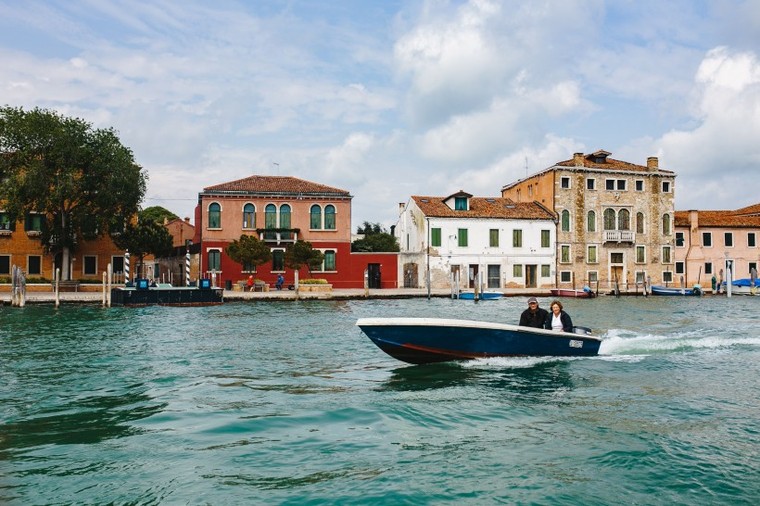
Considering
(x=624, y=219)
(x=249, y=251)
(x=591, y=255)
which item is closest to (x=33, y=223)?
(x=249, y=251)

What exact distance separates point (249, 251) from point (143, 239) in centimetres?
788

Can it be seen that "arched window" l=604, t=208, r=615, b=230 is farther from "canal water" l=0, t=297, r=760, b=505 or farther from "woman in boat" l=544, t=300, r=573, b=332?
"woman in boat" l=544, t=300, r=573, b=332

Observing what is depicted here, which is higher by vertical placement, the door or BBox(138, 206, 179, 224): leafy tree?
BBox(138, 206, 179, 224): leafy tree

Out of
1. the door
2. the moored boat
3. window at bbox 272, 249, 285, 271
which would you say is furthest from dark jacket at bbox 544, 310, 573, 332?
the door

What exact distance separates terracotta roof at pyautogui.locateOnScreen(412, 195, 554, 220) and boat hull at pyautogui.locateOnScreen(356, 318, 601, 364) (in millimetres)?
31687

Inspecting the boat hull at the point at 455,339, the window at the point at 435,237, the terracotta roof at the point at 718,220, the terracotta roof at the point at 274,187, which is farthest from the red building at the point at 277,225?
the boat hull at the point at 455,339

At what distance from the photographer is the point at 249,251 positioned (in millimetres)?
37188

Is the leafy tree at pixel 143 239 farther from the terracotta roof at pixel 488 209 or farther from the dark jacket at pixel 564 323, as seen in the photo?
the dark jacket at pixel 564 323

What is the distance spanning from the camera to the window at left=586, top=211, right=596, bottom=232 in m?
47.3

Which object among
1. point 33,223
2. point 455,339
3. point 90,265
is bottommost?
point 455,339

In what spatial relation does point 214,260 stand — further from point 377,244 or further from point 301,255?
point 377,244

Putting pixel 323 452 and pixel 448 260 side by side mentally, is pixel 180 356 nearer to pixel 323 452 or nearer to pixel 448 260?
pixel 323 452

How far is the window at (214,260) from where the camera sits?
40.7m

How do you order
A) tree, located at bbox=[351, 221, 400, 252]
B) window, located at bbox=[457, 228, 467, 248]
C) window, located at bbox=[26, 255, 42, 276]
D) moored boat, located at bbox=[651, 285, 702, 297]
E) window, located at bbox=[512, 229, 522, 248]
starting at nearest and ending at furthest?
window, located at bbox=[26, 255, 42, 276]
moored boat, located at bbox=[651, 285, 702, 297]
window, located at bbox=[457, 228, 467, 248]
window, located at bbox=[512, 229, 522, 248]
tree, located at bbox=[351, 221, 400, 252]
